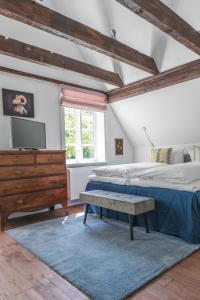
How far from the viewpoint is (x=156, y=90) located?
13.0 ft

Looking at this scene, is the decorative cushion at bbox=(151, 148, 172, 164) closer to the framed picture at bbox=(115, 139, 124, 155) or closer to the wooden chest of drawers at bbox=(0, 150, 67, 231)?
the framed picture at bbox=(115, 139, 124, 155)

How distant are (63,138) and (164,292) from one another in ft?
9.80

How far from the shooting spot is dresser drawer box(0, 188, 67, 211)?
2930mm

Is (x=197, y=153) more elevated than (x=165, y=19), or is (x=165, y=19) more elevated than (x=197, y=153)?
(x=165, y=19)

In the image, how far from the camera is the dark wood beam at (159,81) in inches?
133

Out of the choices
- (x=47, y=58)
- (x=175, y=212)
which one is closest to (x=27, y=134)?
(x=47, y=58)

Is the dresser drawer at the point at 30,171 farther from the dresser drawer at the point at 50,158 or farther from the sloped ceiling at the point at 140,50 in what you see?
the sloped ceiling at the point at 140,50

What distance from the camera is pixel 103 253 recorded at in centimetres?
215

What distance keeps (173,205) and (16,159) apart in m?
2.01

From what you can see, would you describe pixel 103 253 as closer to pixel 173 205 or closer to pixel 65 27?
pixel 173 205

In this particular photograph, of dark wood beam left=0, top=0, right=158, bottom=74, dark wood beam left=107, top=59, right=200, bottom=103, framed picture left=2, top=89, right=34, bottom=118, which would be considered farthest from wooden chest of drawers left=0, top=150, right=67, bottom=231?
dark wood beam left=107, top=59, right=200, bottom=103

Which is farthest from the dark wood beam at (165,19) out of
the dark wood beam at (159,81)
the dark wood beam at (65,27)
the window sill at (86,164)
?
the window sill at (86,164)

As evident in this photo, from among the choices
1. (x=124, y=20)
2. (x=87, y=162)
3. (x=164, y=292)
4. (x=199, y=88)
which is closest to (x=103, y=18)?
(x=124, y=20)

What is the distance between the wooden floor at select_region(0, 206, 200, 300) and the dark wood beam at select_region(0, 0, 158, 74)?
2252mm
